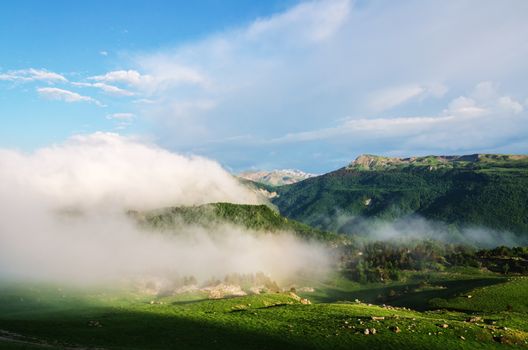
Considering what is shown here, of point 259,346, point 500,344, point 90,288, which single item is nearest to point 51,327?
point 259,346

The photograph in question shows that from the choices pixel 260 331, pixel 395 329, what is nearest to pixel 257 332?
pixel 260 331

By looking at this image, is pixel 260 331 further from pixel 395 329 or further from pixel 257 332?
pixel 395 329

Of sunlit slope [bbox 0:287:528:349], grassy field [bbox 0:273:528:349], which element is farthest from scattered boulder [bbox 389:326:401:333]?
grassy field [bbox 0:273:528:349]

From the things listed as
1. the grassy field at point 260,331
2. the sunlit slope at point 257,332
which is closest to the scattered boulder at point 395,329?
the sunlit slope at point 257,332

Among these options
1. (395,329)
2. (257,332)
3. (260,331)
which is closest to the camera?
(395,329)

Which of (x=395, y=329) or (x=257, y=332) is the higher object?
(x=257, y=332)

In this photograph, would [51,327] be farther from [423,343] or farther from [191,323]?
[423,343]

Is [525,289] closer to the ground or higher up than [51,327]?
closer to the ground

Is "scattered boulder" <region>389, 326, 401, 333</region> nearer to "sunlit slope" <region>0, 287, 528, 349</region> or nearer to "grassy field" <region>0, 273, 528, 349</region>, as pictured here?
"sunlit slope" <region>0, 287, 528, 349</region>

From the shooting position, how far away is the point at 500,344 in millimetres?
59781

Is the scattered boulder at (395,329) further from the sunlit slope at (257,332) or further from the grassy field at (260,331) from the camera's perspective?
the grassy field at (260,331)

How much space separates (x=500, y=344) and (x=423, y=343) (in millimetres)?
12252

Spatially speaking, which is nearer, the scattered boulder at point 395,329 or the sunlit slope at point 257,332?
the sunlit slope at point 257,332

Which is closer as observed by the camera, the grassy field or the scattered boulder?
the grassy field
